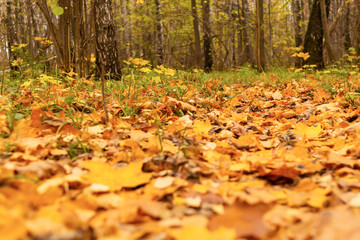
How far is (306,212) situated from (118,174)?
0.69 meters

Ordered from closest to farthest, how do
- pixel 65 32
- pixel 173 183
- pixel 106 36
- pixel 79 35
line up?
pixel 173 183 < pixel 79 35 < pixel 65 32 < pixel 106 36

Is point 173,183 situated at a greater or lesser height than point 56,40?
lesser

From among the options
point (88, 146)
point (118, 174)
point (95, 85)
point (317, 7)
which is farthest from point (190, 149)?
point (317, 7)

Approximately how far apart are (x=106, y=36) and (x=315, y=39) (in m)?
5.57

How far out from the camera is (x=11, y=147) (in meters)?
1.31

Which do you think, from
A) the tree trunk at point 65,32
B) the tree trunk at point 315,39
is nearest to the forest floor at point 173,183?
the tree trunk at point 65,32

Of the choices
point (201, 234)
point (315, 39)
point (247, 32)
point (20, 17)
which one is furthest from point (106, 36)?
point (20, 17)

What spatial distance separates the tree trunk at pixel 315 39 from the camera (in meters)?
7.11

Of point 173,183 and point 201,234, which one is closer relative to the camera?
point 201,234

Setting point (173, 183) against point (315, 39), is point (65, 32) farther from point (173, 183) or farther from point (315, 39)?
point (315, 39)

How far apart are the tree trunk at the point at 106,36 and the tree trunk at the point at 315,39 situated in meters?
5.30

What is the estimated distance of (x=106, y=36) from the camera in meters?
4.73

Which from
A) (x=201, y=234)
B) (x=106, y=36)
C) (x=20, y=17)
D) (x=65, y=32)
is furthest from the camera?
(x=20, y=17)

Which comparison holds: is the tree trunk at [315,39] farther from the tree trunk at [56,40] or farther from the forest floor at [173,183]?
the tree trunk at [56,40]
